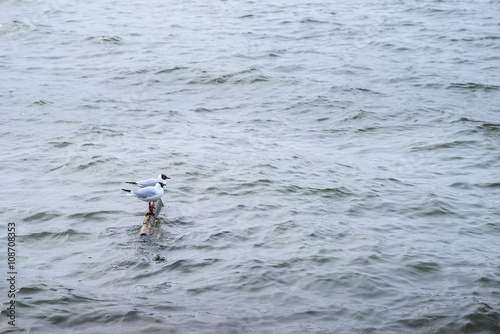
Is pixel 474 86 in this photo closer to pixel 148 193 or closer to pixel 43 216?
pixel 148 193

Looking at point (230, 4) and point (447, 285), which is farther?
point (230, 4)

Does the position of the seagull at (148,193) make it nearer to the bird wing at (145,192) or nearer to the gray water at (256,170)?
the bird wing at (145,192)

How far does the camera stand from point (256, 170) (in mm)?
14266

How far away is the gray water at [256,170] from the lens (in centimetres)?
921

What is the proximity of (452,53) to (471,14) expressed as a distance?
5546 mm

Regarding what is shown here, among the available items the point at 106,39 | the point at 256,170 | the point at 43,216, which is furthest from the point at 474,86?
the point at 43,216

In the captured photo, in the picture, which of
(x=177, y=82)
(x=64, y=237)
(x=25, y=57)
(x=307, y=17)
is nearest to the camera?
(x=64, y=237)

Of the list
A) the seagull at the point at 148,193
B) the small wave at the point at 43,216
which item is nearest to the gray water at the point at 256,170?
the small wave at the point at 43,216

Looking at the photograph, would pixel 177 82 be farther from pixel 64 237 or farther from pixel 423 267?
pixel 423 267

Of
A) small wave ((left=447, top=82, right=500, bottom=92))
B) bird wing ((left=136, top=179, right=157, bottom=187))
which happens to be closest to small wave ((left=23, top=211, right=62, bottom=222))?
bird wing ((left=136, top=179, right=157, bottom=187))

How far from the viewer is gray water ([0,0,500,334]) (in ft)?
30.2

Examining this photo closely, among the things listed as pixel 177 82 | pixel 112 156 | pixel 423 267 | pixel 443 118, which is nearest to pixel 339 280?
pixel 423 267

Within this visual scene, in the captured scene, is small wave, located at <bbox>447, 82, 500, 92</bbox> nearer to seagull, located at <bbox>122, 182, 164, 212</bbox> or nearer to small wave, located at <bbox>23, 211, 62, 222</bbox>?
seagull, located at <bbox>122, 182, 164, 212</bbox>

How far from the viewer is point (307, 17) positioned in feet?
88.3
